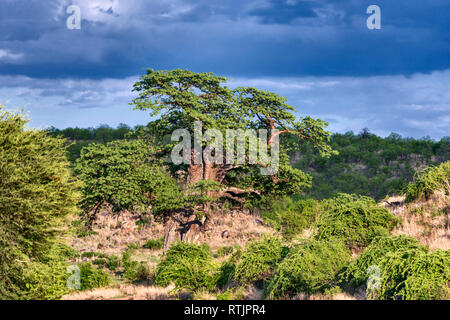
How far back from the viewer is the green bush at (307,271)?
43.8ft

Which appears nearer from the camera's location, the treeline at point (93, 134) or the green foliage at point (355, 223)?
the green foliage at point (355, 223)

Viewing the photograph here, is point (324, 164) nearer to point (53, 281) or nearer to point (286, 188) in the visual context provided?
point (286, 188)

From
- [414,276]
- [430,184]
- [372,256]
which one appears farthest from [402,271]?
[430,184]

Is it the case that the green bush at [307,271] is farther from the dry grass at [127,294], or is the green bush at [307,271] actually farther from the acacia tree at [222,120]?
the acacia tree at [222,120]

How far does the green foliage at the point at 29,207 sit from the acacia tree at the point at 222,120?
8.85 meters

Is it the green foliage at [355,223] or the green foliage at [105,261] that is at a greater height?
the green foliage at [355,223]

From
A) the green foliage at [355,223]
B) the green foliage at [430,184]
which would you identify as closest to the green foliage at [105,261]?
the green foliage at [355,223]

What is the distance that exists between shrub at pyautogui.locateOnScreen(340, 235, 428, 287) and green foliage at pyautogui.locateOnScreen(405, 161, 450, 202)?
690 cm

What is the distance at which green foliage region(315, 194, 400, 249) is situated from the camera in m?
16.2

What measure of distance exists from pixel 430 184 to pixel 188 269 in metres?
11.5

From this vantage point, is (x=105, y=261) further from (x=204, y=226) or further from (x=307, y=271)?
(x=307, y=271)

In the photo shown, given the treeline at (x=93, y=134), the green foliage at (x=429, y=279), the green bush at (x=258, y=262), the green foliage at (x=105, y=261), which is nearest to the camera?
the green foliage at (x=429, y=279)

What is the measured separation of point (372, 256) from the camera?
506 inches

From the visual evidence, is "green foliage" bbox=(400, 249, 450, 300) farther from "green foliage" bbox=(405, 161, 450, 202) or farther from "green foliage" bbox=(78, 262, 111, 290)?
"green foliage" bbox=(78, 262, 111, 290)
